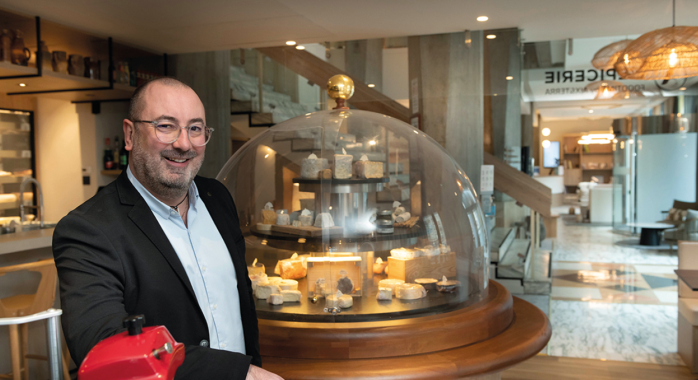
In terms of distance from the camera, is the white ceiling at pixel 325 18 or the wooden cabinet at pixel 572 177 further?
the wooden cabinet at pixel 572 177

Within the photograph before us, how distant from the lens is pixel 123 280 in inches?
40.8

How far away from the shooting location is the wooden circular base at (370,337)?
176 centimetres

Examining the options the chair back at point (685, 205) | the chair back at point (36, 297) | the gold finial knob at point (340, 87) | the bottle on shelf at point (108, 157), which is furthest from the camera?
the chair back at point (685, 205)

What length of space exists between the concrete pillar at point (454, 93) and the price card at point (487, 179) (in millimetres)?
51

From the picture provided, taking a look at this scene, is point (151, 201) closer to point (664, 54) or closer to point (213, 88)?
point (664, 54)

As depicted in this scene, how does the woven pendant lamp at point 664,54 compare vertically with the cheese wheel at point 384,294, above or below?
above

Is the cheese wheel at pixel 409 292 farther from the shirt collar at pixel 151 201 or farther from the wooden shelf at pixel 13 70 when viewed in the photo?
the wooden shelf at pixel 13 70

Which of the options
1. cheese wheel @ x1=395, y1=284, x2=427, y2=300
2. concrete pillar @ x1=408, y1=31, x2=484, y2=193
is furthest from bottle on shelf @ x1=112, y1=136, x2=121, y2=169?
cheese wheel @ x1=395, y1=284, x2=427, y2=300

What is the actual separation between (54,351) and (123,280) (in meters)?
0.43

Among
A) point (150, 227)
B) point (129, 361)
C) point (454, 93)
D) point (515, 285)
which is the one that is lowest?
point (515, 285)

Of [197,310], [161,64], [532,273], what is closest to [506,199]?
[532,273]

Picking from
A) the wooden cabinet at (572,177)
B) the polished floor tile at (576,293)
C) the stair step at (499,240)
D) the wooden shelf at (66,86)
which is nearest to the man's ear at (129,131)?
the wooden shelf at (66,86)

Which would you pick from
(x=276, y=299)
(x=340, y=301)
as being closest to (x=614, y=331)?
(x=340, y=301)

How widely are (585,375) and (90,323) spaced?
334 centimetres
